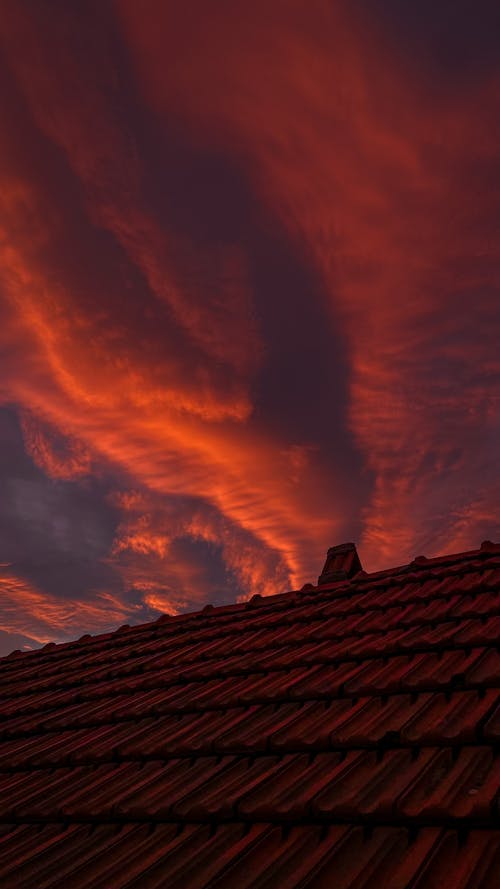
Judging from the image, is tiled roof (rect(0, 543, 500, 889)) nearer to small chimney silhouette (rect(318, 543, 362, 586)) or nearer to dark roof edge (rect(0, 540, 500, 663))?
dark roof edge (rect(0, 540, 500, 663))

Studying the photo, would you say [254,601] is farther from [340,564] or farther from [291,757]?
[291,757]

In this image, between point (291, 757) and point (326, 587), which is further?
point (326, 587)

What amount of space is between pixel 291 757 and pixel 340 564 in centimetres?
379

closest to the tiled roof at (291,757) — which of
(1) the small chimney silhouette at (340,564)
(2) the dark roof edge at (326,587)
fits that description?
(2) the dark roof edge at (326,587)

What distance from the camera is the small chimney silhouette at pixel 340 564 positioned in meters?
6.03

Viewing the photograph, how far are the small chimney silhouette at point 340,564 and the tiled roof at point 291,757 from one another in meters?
1.02

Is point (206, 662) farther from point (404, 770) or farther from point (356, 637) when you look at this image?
point (404, 770)

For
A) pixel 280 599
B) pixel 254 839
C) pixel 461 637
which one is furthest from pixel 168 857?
pixel 280 599

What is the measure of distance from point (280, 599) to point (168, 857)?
3507 millimetres

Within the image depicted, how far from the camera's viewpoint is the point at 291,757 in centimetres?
260

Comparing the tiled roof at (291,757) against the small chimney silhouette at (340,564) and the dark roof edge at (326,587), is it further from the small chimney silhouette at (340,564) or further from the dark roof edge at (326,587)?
the small chimney silhouette at (340,564)

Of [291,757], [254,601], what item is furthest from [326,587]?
[291,757]

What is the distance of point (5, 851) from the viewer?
8.98 ft

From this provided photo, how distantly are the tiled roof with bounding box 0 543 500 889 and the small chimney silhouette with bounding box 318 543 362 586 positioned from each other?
1.02m
